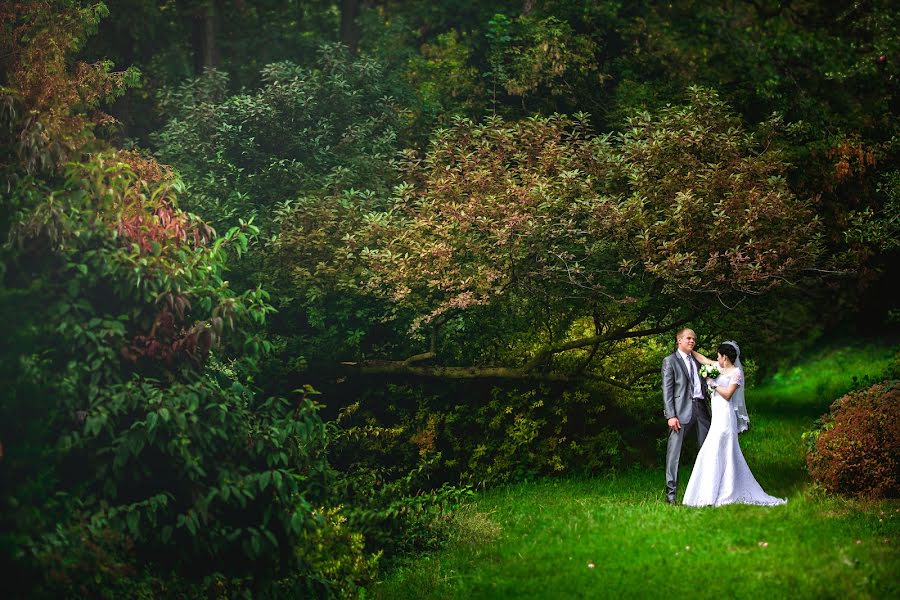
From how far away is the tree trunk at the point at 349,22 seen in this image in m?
27.7

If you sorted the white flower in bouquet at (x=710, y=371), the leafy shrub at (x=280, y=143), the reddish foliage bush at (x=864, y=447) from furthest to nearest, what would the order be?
1. the leafy shrub at (x=280, y=143)
2. the white flower in bouquet at (x=710, y=371)
3. the reddish foliage bush at (x=864, y=447)

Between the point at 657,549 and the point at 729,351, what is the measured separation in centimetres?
299

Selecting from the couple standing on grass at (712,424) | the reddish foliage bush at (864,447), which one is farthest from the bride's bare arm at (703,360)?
the reddish foliage bush at (864,447)

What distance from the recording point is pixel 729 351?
488 inches

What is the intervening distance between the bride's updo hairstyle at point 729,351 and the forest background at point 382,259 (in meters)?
1.20

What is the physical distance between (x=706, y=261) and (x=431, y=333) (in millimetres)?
4405

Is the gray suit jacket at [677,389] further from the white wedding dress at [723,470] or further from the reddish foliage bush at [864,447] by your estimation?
the reddish foliage bush at [864,447]

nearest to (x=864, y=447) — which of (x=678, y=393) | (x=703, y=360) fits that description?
(x=703, y=360)

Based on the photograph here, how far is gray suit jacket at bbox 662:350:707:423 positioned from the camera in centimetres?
1258

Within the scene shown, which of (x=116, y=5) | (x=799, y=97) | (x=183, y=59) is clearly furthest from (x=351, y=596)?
(x=183, y=59)

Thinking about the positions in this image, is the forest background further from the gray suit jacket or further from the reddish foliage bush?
the reddish foliage bush

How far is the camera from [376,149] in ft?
60.2

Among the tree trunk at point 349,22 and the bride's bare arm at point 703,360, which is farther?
the tree trunk at point 349,22

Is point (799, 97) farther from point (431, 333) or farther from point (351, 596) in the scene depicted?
point (351, 596)
